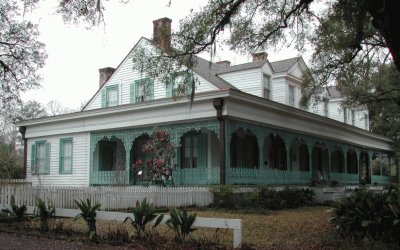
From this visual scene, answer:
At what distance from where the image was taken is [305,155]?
3044cm

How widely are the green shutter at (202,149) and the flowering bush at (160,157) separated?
2.01m

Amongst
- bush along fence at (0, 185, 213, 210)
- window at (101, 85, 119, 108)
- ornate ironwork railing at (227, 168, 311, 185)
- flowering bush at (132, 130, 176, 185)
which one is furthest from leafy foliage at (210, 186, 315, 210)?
window at (101, 85, 119, 108)

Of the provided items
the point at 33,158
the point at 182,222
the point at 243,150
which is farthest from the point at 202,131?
the point at 182,222

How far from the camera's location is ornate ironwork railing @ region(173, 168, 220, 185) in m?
20.6

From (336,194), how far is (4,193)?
15696mm

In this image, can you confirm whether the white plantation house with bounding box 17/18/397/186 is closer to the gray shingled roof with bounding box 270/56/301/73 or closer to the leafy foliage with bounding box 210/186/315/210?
the gray shingled roof with bounding box 270/56/301/73

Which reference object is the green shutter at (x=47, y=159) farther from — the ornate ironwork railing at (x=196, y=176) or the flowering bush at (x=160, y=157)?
the ornate ironwork railing at (x=196, y=176)

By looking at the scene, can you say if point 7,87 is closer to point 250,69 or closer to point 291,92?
point 250,69

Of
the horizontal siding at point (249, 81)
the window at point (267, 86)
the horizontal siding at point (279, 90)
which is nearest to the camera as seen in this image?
the horizontal siding at point (249, 81)

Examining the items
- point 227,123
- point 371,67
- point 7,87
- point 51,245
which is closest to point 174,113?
point 227,123

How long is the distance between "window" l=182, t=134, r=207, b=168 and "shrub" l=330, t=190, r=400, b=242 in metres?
13.2

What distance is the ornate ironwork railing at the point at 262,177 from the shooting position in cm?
2016

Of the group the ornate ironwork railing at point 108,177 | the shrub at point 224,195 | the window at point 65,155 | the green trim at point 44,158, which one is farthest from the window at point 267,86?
the green trim at point 44,158

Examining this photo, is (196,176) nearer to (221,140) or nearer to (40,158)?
(221,140)
